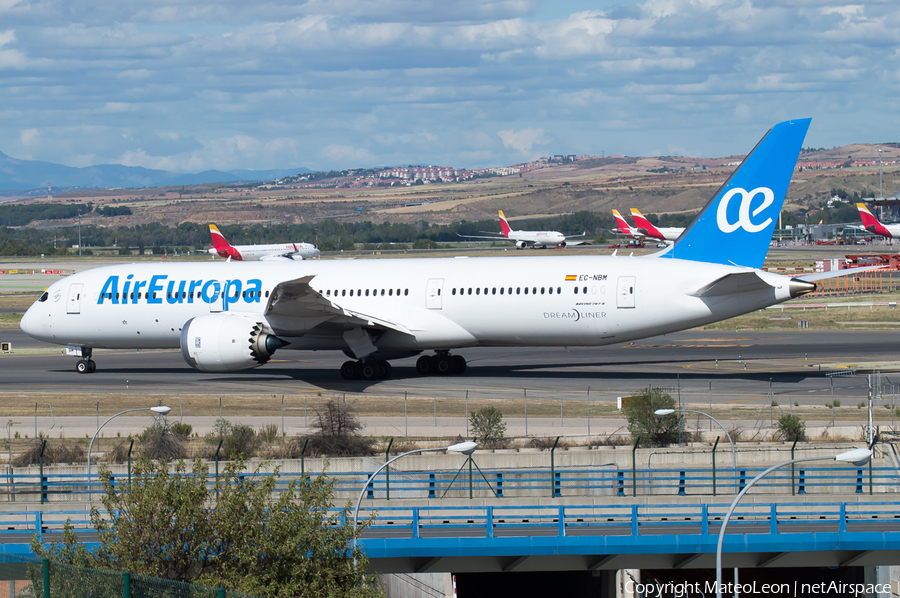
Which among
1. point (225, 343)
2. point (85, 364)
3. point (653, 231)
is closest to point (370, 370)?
point (225, 343)

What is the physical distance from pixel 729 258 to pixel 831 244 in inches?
5468

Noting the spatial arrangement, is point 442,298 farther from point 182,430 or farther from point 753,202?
point 182,430

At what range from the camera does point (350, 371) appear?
145 ft

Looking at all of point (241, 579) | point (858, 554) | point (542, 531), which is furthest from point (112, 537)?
point (858, 554)

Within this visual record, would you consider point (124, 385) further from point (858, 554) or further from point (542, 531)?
point (858, 554)

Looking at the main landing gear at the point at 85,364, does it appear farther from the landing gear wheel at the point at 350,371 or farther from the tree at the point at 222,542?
the tree at the point at 222,542

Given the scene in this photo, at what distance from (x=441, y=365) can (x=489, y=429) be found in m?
12.1

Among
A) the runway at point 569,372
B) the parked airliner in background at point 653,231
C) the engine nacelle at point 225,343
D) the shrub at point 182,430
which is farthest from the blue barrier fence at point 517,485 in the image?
the parked airliner in background at point 653,231

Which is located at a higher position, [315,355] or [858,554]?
[315,355]

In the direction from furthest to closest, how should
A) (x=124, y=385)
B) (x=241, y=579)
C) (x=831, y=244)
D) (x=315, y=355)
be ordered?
(x=831, y=244), (x=315, y=355), (x=124, y=385), (x=241, y=579)

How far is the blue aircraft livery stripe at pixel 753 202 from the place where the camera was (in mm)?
38938

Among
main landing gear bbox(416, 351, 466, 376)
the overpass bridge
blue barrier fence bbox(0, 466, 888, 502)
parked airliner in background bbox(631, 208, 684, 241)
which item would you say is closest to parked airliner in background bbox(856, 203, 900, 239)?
parked airliner in background bbox(631, 208, 684, 241)

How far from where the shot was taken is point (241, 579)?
15.8m

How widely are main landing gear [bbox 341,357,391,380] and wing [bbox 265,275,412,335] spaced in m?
2.09
